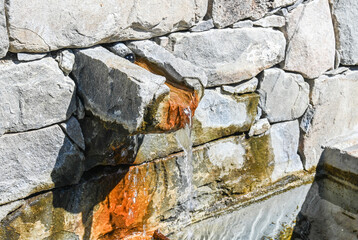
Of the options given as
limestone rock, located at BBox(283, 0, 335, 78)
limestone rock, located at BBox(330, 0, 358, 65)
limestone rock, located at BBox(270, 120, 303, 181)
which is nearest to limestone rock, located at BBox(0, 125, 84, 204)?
limestone rock, located at BBox(270, 120, 303, 181)

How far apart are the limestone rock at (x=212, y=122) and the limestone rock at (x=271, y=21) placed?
18.3 inches

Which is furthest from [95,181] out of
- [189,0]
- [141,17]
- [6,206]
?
[189,0]

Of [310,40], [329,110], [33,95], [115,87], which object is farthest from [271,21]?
Result: [33,95]

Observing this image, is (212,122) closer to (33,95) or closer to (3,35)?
(33,95)

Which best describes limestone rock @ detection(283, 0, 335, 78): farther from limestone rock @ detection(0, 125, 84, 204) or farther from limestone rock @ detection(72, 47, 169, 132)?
limestone rock @ detection(0, 125, 84, 204)

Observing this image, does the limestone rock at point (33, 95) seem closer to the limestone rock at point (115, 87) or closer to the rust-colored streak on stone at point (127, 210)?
the limestone rock at point (115, 87)

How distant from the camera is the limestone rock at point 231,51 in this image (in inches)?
101

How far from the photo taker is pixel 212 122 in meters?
2.78

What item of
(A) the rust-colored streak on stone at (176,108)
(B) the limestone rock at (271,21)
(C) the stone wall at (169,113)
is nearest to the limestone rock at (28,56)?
(C) the stone wall at (169,113)

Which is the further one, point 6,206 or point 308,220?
point 308,220

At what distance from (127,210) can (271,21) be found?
1501 mm

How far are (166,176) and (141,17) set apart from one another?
940 mm

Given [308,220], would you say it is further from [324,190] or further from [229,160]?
[229,160]

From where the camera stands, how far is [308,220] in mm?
3391
